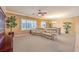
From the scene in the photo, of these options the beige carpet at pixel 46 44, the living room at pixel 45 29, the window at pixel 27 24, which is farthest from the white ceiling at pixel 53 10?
the beige carpet at pixel 46 44

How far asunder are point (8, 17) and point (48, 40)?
33.4 inches

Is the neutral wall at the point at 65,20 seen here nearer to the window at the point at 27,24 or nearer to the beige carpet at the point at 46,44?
the beige carpet at the point at 46,44

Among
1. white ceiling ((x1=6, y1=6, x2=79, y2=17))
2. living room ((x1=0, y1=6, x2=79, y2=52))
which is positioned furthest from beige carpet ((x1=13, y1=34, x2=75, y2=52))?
white ceiling ((x1=6, y1=6, x2=79, y2=17))

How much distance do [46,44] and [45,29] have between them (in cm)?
29

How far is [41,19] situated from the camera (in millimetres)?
2078

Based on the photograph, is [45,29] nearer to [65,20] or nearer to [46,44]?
[46,44]

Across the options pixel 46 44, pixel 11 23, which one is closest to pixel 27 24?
pixel 11 23

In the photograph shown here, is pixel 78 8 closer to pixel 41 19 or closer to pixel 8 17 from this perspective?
pixel 41 19

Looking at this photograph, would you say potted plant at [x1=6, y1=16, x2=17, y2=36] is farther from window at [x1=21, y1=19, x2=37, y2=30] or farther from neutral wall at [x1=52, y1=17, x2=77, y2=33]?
neutral wall at [x1=52, y1=17, x2=77, y2=33]

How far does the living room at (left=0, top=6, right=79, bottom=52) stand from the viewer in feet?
6.56

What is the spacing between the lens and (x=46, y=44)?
6.74 feet

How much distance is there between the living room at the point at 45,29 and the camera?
78.7 inches

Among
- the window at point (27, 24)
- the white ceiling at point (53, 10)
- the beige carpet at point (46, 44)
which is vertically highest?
the white ceiling at point (53, 10)
